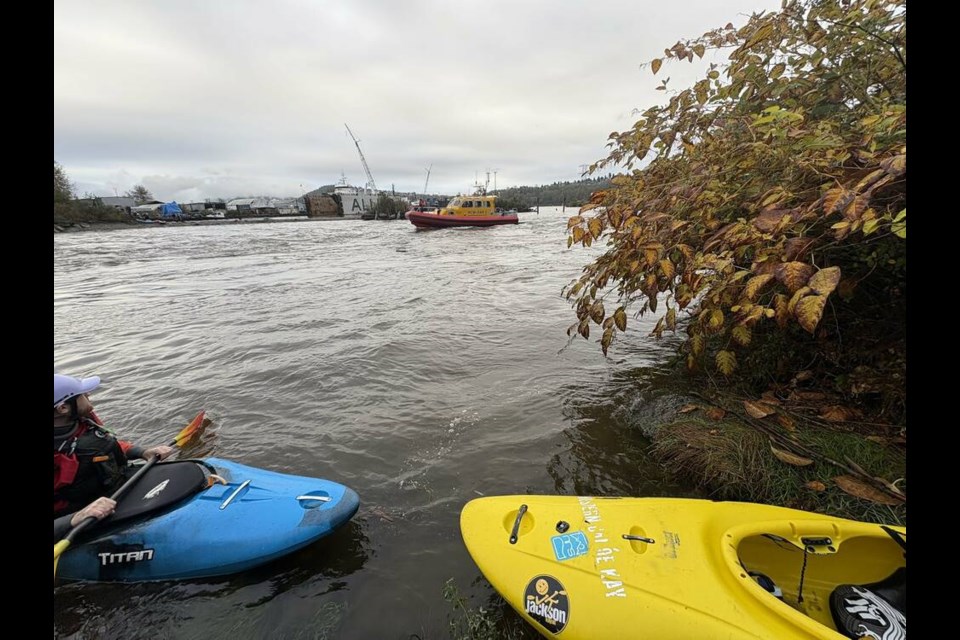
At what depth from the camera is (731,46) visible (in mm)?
3391

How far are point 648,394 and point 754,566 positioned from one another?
2.55 m

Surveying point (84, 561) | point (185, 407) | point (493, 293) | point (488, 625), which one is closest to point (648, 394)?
point (488, 625)

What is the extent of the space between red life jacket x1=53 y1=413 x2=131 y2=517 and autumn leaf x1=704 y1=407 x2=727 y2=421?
205 inches

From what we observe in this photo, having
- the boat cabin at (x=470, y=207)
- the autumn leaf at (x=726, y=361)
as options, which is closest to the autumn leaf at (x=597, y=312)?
the autumn leaf at (x=726, y=361)

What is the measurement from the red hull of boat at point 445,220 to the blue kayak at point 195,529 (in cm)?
3340

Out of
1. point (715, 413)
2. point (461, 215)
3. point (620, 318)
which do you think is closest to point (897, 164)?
point (620, 318)

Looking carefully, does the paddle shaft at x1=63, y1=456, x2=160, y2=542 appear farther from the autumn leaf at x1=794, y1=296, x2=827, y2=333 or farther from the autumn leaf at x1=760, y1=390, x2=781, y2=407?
the autumn leaf at x1=760, y1=390, x2=781, y2=407

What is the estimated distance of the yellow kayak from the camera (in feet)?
6.03

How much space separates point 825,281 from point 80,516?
4628 millimetres

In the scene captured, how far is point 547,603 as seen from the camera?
7.13 ft

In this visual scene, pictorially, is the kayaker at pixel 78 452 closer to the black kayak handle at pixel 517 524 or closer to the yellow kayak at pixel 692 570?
the yellow kayak at pixel 692 570

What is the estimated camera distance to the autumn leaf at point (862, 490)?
8.84 ft

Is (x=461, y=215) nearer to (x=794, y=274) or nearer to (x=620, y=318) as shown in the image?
(x=620, y=318)

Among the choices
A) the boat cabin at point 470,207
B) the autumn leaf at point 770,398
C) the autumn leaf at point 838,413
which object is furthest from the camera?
the boat cabin at point 470,207
